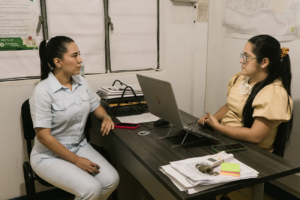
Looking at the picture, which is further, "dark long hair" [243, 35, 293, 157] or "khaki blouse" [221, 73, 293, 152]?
"dark long hair" [243, 35, 293, 157]

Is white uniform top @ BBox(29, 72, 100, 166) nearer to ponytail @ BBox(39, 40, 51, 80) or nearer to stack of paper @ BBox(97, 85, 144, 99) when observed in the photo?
ponytail @ BBox(39, 40, 51, 80)

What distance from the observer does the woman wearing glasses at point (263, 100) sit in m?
1.66

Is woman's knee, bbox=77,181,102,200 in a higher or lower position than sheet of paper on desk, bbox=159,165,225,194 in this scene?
lower

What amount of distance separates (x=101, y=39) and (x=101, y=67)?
0.79 feet

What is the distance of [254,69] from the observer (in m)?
1.83

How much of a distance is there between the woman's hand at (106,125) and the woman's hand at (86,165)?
216 mm

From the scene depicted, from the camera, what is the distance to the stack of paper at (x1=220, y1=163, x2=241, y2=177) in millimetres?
1229

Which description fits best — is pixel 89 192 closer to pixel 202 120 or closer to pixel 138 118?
pixel 138 118

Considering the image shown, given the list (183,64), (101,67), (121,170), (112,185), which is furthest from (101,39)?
(112,185)

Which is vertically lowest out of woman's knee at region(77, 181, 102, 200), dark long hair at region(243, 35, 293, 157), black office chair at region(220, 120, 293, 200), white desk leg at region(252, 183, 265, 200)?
woman's knee at region(77, 181, 102, 200)

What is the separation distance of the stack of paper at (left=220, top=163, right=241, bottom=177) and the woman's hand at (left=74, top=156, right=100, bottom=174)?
0.83 metres

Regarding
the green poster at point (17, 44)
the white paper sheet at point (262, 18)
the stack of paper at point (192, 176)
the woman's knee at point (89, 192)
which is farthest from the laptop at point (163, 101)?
the white paper sheet at point (262, 18)

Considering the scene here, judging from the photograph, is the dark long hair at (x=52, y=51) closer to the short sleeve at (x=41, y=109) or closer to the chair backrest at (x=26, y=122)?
the short sleeve at (x=41, y=109)

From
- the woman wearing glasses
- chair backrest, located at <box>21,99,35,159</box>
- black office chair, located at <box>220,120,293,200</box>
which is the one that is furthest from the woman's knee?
black office chair, located at <box>220,120,293,200</box>
